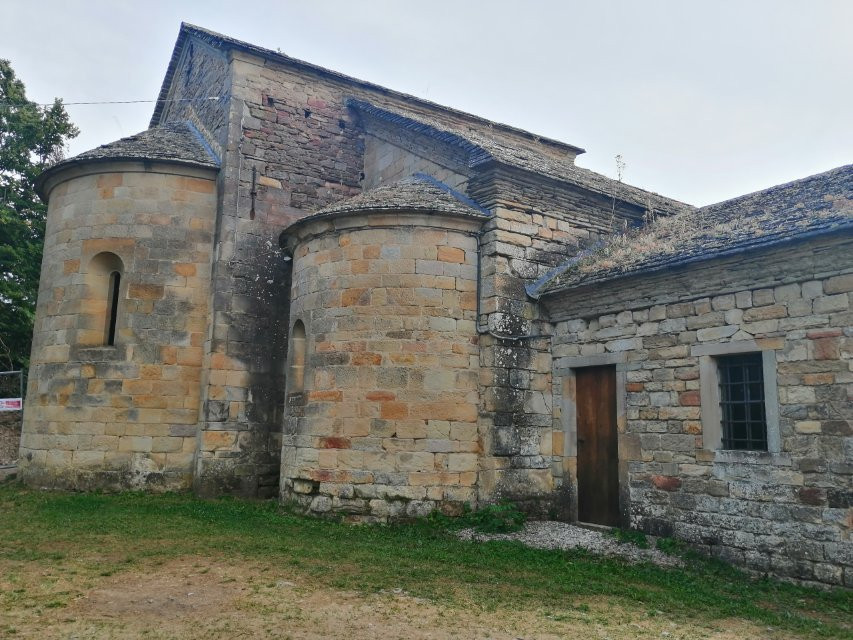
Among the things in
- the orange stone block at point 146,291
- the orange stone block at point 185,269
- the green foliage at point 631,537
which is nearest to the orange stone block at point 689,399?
the green foliage at point 631,537

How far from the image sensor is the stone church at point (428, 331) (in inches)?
292

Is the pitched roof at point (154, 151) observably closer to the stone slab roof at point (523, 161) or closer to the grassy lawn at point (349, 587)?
the stone slab roof at point (523, 161)

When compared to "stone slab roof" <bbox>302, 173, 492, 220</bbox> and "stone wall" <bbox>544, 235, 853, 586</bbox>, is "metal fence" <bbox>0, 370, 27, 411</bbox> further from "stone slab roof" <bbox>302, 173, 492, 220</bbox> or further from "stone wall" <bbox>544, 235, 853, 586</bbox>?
"stone wall" <bbox>544, 235, 853, 586</bbox>

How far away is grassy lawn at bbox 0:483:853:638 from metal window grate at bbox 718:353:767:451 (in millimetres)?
1377

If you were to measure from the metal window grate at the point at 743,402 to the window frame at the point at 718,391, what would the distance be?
66 mm

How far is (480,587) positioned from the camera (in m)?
6.34

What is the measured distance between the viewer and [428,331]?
924 cm

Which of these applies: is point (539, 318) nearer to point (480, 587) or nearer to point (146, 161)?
point (480, 587)

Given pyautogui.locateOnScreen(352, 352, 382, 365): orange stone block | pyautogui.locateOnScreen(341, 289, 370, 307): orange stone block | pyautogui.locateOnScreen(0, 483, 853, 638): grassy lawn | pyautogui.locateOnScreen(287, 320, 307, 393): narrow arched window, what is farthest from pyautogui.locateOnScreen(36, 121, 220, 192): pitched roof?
pyautogui.locateOnScreen(0, 483, 853, 638): grassy lawn

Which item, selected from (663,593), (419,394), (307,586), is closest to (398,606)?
(307,586)

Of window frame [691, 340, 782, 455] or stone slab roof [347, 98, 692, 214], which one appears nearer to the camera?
window frame [691, 340, 782, 455]

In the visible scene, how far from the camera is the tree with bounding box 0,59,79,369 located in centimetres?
1667

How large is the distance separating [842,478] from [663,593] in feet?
6.81

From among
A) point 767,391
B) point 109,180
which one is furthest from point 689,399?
point 109,180
